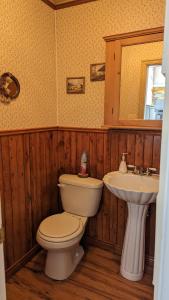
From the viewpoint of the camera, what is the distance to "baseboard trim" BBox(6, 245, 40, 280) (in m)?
1.83

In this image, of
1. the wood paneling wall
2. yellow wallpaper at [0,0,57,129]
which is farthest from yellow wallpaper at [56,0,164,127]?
the wood paneling wall

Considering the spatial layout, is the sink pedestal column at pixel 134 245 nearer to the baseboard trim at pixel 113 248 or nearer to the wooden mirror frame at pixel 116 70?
the baseboard trim at pixel 113 248

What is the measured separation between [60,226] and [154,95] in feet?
4.35

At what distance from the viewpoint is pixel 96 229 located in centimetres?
224

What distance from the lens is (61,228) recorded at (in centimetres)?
182

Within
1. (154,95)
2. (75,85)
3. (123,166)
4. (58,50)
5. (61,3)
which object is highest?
(61,3)

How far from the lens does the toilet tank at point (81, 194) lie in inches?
78.4

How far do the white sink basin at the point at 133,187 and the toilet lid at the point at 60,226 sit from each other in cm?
49

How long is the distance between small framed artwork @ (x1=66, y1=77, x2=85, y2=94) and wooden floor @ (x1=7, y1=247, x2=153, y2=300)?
5.37 feet

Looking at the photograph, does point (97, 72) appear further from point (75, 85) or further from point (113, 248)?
point (113, 248)

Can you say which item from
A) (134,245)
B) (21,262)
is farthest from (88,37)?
(21,262)

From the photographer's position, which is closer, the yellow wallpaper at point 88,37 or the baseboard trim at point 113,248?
the yellow wallpaper at point 88,37

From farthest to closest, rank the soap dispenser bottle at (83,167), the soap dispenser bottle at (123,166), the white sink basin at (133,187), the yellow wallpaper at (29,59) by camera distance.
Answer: the soap dispenser bottle at (83,167) < the soap dispenser bottle at (123,166) < the yellow wallpaper at (29,59) < the white sink basin at (133,187)

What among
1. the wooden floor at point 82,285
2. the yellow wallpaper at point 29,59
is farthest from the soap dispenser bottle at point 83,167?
the wooden floor at point 82,285
